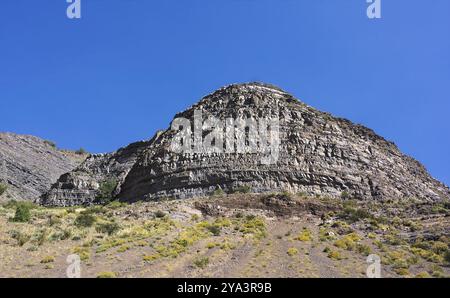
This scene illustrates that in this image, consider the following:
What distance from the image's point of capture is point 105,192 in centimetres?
6969

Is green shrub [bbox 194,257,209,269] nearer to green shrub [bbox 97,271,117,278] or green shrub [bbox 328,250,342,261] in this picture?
green shrub [bbox 97,271,117,278]

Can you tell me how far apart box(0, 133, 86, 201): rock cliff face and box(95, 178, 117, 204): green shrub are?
34.2ft

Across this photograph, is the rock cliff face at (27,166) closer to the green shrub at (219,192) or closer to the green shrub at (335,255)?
the green shrub at (219,192)

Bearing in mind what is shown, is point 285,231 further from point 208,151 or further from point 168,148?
point 168,148

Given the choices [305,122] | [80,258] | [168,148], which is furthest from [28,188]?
[80,258]

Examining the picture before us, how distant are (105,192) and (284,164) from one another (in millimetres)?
24812

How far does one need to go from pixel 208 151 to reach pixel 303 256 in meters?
26.3

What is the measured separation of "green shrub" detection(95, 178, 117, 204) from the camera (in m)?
67.6

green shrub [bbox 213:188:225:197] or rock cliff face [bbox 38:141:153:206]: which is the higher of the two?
rock cliff face [bbox 38:141:153:206]

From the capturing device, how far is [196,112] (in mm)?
65125

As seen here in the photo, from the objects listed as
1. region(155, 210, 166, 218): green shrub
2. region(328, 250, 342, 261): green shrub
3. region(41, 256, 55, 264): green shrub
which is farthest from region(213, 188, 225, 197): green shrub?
region(41, 256, 55, 264): green shrub

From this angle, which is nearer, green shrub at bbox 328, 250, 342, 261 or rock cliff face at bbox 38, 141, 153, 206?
green shrub at bbox 328, 250, 342, 261

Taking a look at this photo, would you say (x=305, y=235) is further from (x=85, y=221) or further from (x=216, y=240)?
(x=85, y=221)

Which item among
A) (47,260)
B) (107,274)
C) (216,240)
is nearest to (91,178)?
(216,240)
